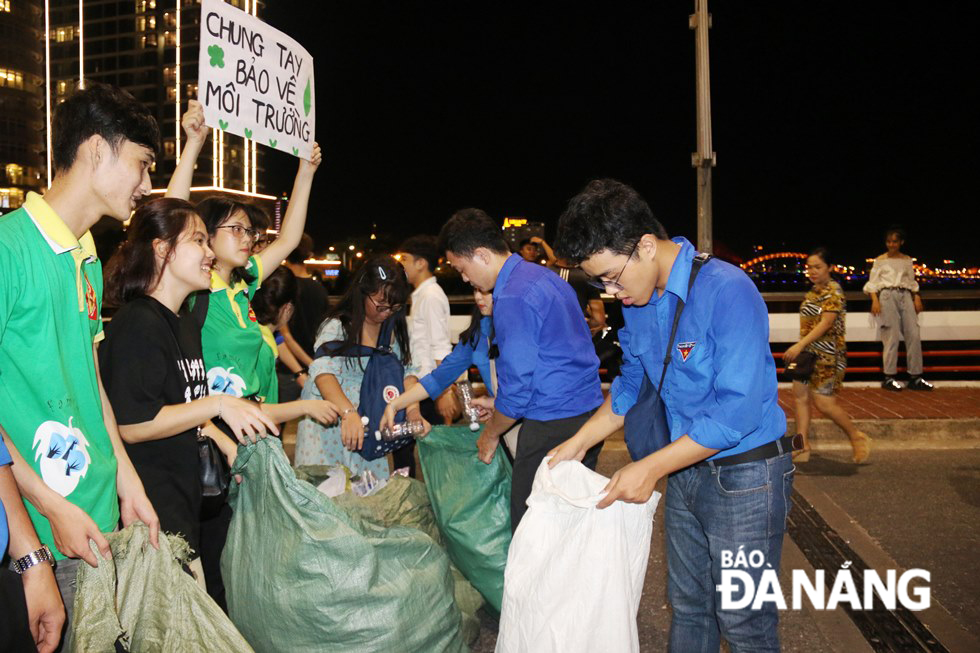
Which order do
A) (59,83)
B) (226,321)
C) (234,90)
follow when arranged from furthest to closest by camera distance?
1. (59,83)
2. (234,90)
3. (226,321)

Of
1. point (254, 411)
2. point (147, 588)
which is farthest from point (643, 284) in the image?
point (147, 588)

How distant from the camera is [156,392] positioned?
8.52 feet

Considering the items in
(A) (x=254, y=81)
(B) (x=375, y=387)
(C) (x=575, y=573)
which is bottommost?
(C) (x=575, y=573)

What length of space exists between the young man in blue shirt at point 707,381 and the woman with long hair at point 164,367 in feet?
3.99

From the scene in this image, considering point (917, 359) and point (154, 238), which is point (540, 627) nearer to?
point (154, 238)

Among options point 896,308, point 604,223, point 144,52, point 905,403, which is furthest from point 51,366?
point 144,52

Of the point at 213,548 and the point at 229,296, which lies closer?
Answer: the point at 213,548

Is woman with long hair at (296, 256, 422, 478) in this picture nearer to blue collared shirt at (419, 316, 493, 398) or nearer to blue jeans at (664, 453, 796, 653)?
blue collared shirt at (419, 316, 493, 398)

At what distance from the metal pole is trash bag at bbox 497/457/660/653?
19.4 ft

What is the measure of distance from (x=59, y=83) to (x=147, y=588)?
116798mm

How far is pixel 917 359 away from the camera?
364 inches

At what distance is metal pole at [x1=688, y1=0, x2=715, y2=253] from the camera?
812 centimetres

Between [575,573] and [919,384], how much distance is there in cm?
812

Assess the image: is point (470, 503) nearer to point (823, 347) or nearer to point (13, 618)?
point (13, 618)
